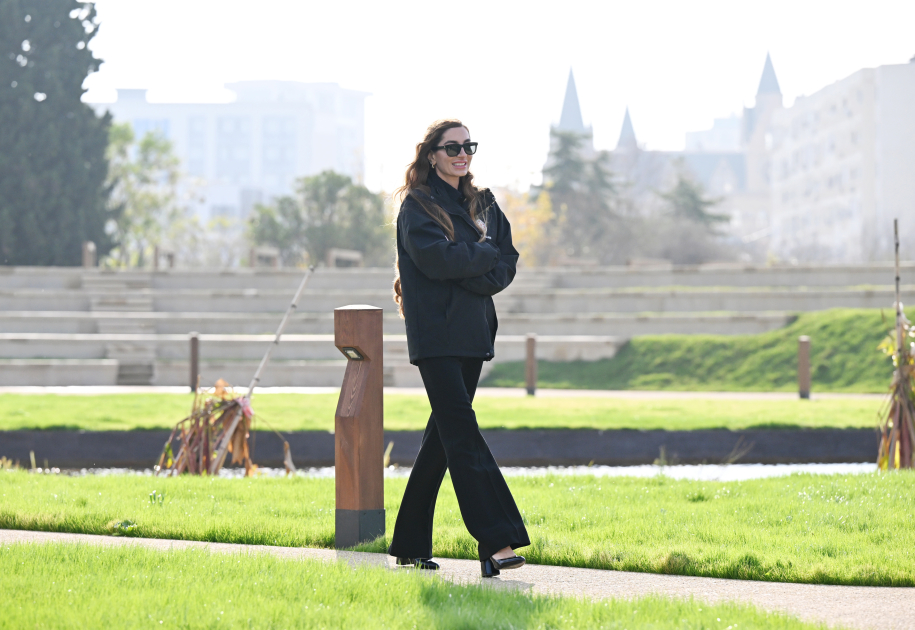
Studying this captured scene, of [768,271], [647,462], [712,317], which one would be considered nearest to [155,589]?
[647,462]

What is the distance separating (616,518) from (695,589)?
5.01 ft

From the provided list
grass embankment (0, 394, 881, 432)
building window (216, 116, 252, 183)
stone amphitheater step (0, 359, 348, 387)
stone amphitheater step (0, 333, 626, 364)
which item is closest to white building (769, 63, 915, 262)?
stone amphitheater step (0, 333, 626, 364)

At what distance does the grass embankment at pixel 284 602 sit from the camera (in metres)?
3.45

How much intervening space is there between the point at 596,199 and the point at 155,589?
53973 mm

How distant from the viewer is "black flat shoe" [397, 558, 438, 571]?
4598 millimetres

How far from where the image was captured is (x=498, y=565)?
4371mm

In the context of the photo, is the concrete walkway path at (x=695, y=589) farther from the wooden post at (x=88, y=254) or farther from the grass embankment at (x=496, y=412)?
the wooden post at (x=88, y=254)

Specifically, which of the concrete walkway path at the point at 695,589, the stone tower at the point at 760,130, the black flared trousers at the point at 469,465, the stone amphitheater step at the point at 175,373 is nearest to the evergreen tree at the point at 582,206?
the stone amphitheater step at the point at 175,373

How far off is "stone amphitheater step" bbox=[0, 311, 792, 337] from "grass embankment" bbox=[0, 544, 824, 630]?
66.1ft

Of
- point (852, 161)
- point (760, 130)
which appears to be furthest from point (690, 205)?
point (760, 130)

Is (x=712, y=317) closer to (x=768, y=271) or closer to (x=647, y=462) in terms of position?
(x=768, y=271)

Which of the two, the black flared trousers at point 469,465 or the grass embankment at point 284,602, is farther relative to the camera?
the black flared trousers at point 469,465

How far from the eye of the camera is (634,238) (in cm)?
5156

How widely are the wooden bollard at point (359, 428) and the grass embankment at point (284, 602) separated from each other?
2.09 ft
